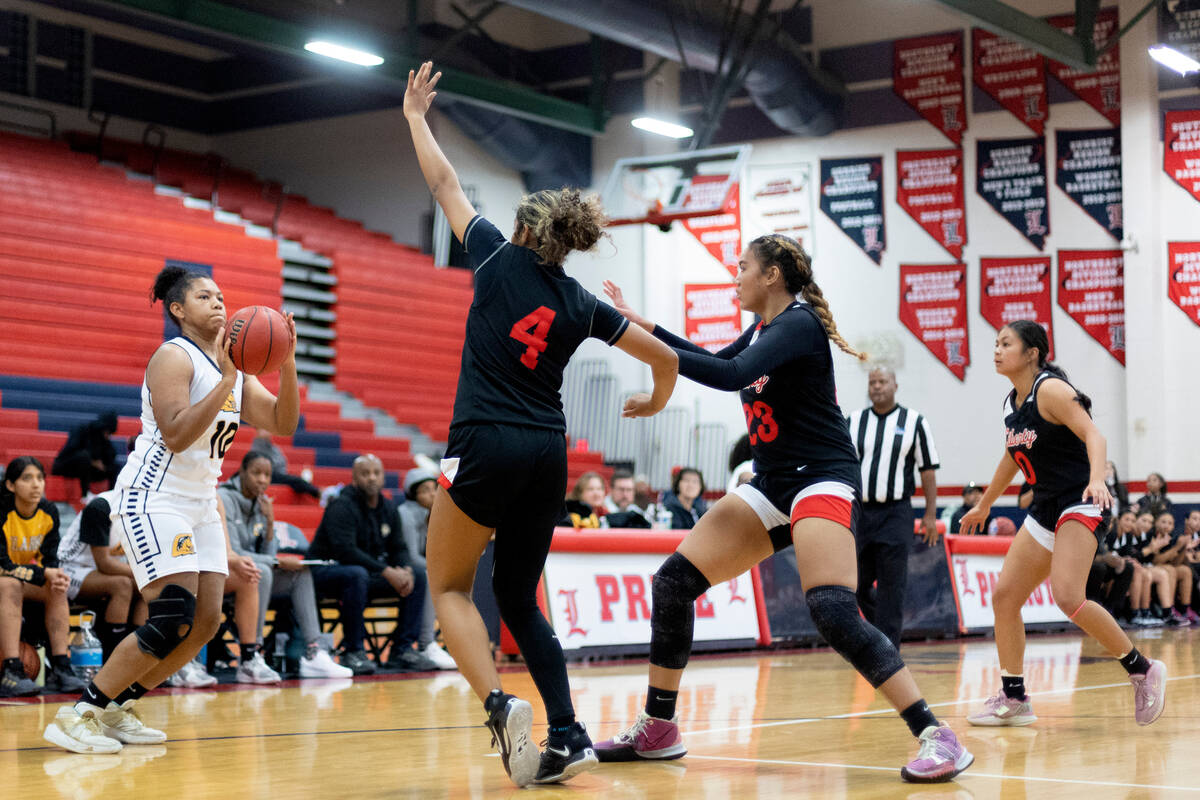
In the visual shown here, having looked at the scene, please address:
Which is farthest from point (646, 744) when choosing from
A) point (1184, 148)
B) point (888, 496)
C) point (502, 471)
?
point (1184, 148)

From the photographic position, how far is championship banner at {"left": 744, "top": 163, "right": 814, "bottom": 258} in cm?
1988

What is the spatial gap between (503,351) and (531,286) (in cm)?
22

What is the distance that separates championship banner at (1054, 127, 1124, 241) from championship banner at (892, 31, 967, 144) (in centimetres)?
150

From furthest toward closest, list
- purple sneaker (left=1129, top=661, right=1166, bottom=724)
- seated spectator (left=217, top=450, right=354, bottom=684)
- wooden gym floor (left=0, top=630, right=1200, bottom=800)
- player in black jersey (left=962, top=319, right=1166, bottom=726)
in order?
seated spectator (left=217, top=450, right=354, bottom=684) → player in black jersey (left=962, top=319, right=1166, bottom=726) → purple sneaker (left=1129, top=661, right=1166, bottom=724) → wooden gym floor (left=0, top=630, right=1200, bottom=800)

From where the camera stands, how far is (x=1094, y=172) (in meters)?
18.0

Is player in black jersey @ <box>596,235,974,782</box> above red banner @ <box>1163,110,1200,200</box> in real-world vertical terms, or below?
below

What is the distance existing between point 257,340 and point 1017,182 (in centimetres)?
1565

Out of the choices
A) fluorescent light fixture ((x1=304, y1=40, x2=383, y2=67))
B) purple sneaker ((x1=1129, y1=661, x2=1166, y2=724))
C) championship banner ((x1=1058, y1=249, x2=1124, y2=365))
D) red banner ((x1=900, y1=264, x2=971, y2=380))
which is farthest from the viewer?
red banner ((x1=900, y1=264, x2=971, y2=380))

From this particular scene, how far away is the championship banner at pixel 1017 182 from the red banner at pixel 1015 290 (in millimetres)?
334

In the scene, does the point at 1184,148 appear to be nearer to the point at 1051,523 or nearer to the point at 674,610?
the point at 1051,523

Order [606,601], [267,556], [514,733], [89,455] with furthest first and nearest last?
[89,455] < [606,601] < [267,556] < [514,733]

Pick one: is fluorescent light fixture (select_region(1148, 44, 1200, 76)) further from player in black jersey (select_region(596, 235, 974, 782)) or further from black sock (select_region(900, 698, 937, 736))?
black sock (select_region(900, 698, 937, 736))

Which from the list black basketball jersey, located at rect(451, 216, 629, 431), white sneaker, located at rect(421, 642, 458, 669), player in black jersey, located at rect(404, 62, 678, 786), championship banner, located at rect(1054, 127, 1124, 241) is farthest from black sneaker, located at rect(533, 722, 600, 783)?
championship banner, located at rect(1054, 127, 1124, 241)

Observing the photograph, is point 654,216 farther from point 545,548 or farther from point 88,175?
point 545,548
